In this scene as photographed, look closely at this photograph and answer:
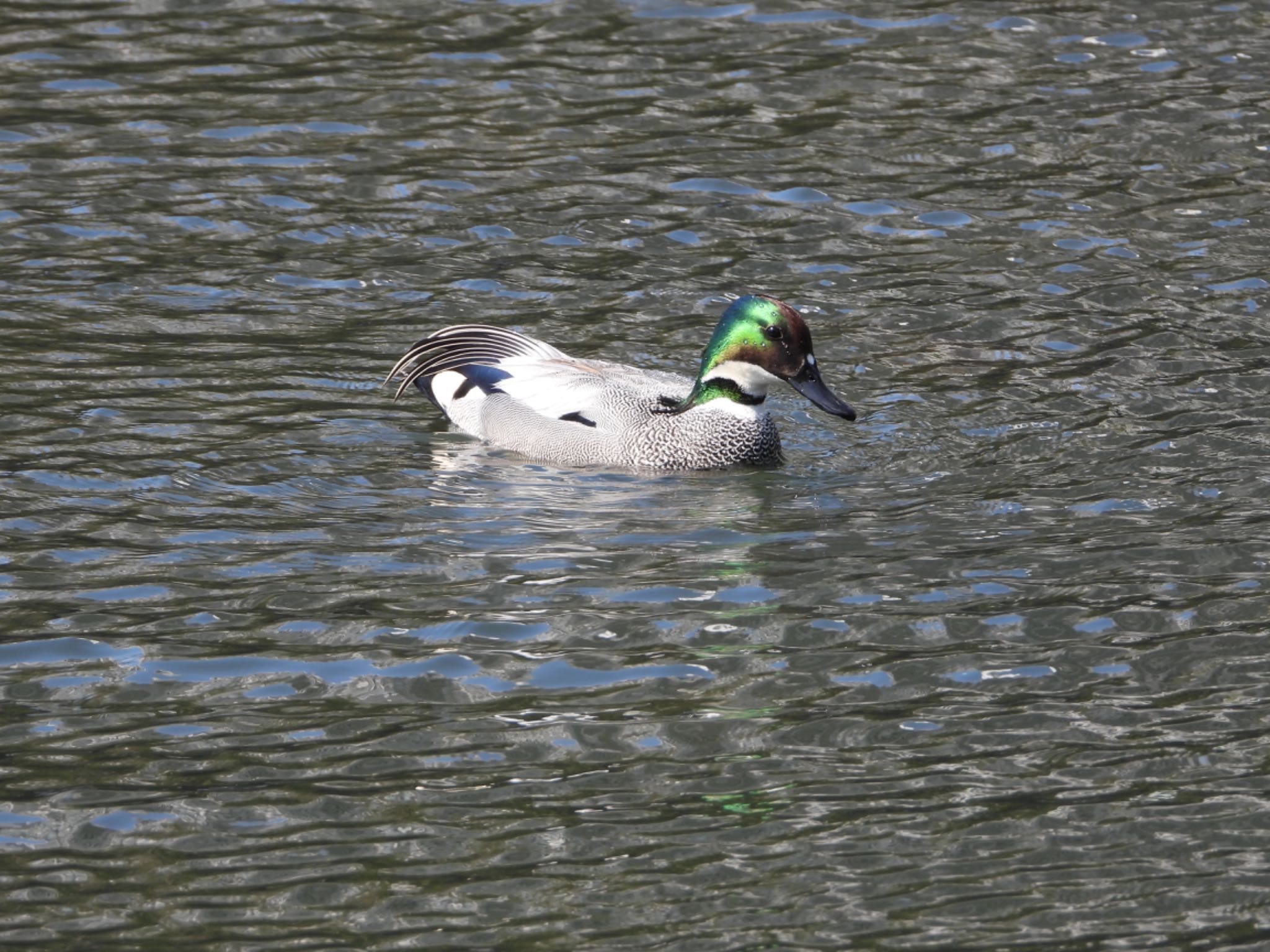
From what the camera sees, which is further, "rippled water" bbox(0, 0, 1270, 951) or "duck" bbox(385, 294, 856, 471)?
"duck" bbox(385, 294, 856, 471)

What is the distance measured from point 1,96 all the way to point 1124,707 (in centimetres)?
1136

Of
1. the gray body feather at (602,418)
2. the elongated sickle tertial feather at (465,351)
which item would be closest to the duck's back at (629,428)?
the gray body feather at (602,418)

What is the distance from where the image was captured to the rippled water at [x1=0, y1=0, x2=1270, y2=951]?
267 inches

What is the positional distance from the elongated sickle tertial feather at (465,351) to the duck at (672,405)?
174 mm

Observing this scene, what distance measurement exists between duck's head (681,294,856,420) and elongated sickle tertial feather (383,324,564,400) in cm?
102

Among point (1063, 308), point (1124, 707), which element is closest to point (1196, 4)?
point (1063, 308)

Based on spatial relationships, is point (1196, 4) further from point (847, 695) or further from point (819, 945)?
point (819, 945)

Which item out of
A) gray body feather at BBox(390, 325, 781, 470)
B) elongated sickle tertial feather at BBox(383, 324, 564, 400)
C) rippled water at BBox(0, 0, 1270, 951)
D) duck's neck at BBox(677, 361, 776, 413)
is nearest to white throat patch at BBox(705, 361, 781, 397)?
duck's neck at BBox(677, 361, 776, 413)

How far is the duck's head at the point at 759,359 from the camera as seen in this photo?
11.1 metres

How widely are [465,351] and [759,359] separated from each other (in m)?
1.84

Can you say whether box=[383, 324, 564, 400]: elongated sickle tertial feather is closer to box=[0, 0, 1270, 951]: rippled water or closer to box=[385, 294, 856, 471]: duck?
box=[385, 294, 856, 471]: duck

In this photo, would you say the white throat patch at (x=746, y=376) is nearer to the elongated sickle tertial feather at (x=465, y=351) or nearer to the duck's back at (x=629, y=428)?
the duck's back at (x=629, y=428)

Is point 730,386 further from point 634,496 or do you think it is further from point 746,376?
point 634,496

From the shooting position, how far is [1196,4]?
58.9 ft
